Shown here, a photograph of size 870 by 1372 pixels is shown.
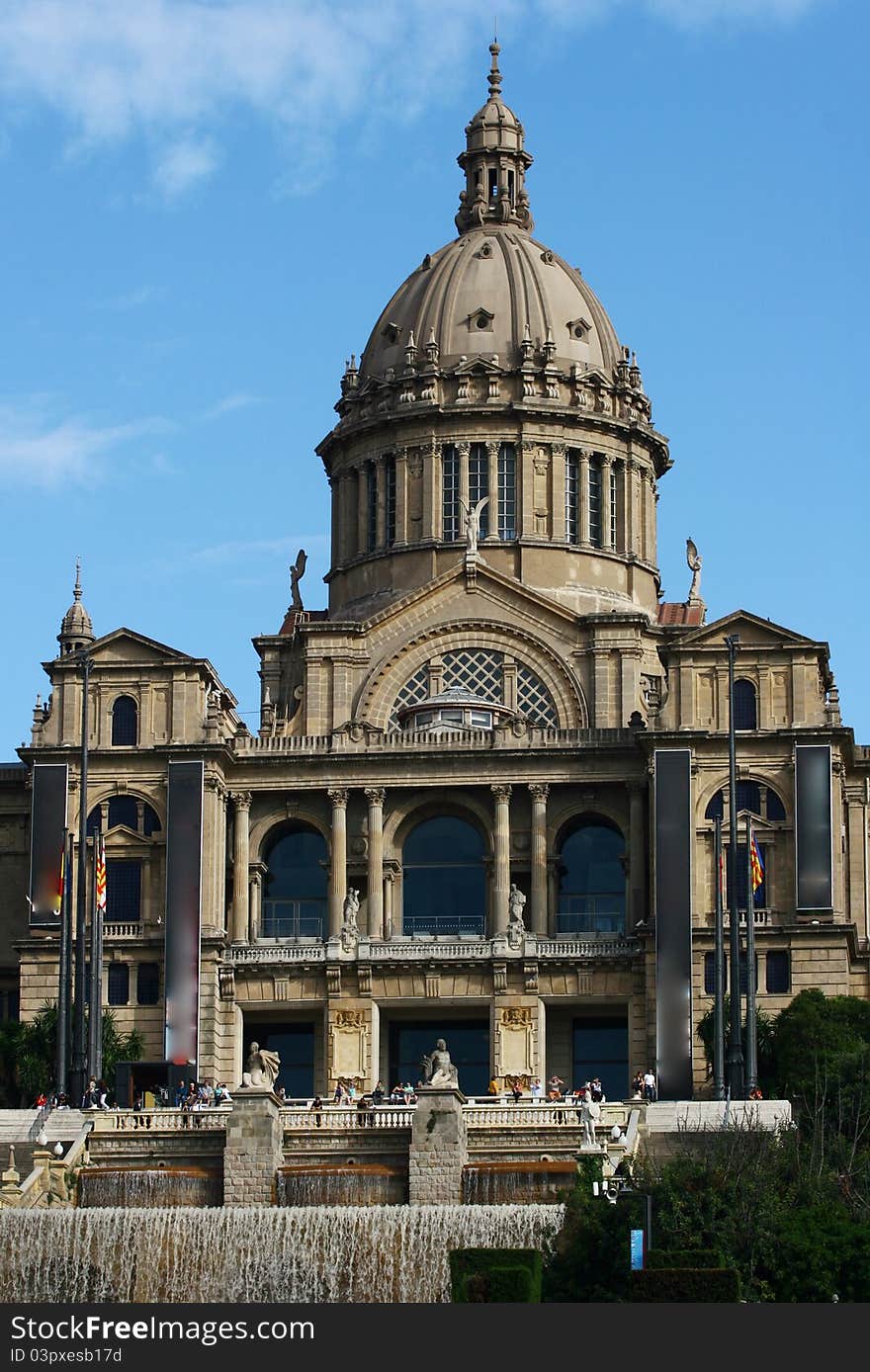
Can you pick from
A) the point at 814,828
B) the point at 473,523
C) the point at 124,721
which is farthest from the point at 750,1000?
the point at 473,523

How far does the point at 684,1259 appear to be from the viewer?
240 feet

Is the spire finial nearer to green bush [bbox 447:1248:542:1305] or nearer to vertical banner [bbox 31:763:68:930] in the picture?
vertical banner [bbox 31:763:68:930]

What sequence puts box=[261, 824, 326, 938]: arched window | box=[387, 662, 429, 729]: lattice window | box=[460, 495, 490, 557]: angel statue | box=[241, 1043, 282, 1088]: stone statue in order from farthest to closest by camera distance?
box=[460, 495, 490, 557]: angel statue → box=[387, 662, 429, 729]: lattice window → box=[261, 824, 326, 938]: arched window → box=[241, 1043, 282, 1088]: stone statue

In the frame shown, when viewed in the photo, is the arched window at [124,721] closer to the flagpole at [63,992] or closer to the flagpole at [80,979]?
the flagpole at [80,979]

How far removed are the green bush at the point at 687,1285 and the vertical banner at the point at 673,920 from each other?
126 ft

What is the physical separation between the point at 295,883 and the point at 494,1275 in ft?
160

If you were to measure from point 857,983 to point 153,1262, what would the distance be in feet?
127

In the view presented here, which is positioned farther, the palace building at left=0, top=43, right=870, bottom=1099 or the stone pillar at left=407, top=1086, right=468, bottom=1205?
the palace building at left=0, top=43, right=870, bottom=1099

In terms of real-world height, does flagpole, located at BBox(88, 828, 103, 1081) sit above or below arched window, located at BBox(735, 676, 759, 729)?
below

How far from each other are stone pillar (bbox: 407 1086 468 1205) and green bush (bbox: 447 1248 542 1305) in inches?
514

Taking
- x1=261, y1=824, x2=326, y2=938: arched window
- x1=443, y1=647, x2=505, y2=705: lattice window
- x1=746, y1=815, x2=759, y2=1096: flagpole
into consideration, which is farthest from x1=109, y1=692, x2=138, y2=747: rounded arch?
x1=746, y1=815, x2=759, y2=1096: flagpole

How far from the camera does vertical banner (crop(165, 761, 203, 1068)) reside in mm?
112688

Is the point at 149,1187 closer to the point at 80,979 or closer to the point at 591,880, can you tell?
the point at 80,979

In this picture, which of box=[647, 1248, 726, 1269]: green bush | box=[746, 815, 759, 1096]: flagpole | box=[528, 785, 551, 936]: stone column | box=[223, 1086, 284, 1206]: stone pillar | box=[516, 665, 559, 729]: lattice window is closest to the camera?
box=[647, 1248, 726, 1269]: green bush
